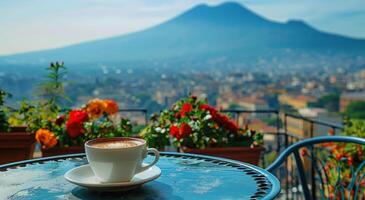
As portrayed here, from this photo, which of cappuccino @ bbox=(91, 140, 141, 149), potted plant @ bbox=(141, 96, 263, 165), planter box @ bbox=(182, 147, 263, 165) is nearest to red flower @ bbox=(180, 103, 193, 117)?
potted plant @ bbox=(141, 96, 263, 165)

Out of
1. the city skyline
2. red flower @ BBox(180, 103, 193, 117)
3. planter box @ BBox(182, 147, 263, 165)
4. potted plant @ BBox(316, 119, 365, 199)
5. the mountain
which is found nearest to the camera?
planter box @ BBox(182, 147, 263, 165)

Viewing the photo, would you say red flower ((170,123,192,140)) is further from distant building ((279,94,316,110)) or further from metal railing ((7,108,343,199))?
distant building ((279,94,316,110))

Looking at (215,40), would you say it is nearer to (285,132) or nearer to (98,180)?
(285,132)

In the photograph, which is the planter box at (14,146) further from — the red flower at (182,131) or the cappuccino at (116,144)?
the cappuccino at (116,144)

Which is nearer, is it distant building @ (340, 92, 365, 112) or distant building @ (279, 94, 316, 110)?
distant building @ (340, 92, 365, 112)

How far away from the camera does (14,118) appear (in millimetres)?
3242

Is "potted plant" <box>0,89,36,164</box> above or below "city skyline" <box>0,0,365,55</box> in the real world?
below

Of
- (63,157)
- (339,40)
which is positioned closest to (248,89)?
(63,157)

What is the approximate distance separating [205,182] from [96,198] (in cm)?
28

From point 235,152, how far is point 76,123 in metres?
0.94

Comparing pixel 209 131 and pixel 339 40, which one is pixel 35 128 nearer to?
pixel 209 131

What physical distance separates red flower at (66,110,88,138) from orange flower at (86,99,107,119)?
0.04 meters

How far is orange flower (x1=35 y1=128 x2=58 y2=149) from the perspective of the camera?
2.72m

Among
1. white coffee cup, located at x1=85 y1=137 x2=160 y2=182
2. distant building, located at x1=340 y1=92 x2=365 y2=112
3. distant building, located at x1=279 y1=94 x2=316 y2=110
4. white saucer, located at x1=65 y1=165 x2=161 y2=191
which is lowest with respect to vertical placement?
distant building, located at x1=279 y1=94 x2=316 y2=110
